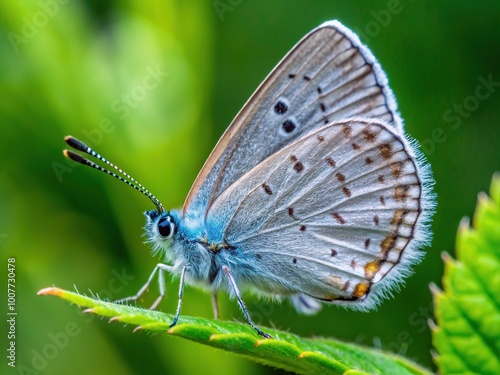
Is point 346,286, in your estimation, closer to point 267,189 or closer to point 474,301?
point 267,189

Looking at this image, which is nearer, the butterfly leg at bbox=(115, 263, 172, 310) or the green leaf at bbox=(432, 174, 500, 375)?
the green leaf at bbox=(432, 174, 500, 375)

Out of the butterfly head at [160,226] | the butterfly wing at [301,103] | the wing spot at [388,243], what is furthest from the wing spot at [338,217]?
the butterfly head at [160,226]

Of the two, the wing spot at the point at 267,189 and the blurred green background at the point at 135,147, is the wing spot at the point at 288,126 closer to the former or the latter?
the wing spot at the point at 267,189

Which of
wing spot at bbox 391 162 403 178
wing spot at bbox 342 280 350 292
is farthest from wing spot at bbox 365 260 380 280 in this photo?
wing spot at bbox 391 162 403 178

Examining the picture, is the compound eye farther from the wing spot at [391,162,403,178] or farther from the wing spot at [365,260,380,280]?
the wing spot at [391,162,403,178]

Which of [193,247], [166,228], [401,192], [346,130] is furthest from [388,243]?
[166,228]

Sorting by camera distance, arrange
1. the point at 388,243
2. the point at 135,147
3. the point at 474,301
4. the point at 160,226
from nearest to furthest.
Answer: the point at 474,301
the point at 388,243
the point at 160,226
the point at 135,147

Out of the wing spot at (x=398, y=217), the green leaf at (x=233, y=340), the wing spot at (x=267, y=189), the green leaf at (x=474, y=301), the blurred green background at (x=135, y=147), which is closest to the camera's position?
the green leaf at (x=474, y=301)
